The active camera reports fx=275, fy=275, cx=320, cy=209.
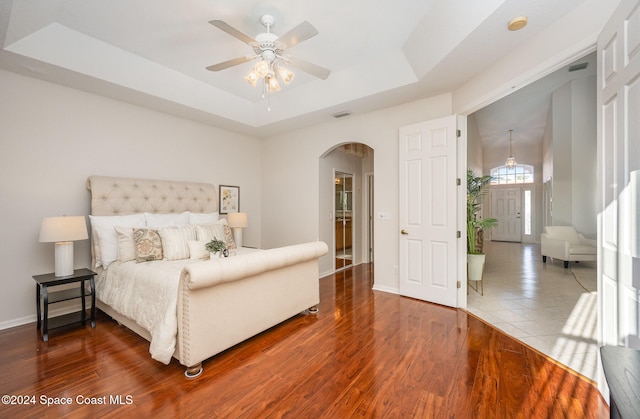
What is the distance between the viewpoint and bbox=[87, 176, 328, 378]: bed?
6.75 ft

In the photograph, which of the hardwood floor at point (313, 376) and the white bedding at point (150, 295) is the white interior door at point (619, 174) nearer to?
the hardwood floor at point (313, 376)

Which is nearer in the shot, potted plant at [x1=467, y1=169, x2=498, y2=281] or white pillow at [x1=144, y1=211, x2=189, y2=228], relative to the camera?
white pillow at [x1=144, y1=211, x2=189, y2=228]

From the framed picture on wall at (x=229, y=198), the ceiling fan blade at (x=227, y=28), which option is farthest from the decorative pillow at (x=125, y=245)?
the ceiling fan blade at (x=227, y=28)

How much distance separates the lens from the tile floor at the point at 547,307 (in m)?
2.42

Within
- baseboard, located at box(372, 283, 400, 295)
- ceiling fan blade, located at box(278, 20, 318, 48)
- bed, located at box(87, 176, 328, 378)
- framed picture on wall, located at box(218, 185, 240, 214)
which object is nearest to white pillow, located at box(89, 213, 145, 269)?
bed, located at box(87, 176, 328, 378)

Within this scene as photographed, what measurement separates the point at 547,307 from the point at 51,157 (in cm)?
609

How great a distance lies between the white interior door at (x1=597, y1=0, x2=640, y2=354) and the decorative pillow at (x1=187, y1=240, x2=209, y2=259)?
11.3 feet

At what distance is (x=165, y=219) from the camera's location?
11.8ft

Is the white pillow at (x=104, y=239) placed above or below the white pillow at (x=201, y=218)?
below

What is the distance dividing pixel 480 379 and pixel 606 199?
145cm

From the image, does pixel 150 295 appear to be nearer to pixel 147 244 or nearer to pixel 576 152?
pixel 147 244

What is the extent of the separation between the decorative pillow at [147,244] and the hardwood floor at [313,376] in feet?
2.52

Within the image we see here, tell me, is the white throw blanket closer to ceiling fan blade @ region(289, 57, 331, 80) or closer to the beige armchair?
ceiling fan blade @ region(289, 57, 331, 80)

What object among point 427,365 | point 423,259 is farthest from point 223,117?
point 427,365
